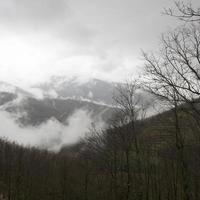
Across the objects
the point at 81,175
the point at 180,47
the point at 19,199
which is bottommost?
the point at 19,199

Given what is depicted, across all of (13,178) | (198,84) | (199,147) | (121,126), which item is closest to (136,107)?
(121,126)

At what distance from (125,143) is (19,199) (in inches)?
1626

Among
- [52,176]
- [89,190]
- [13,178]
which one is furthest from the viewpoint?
[52,176]

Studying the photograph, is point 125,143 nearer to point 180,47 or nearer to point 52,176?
point 180,47

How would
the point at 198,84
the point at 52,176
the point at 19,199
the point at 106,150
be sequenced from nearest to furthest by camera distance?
1. the point at 198,84
2. the point at 106,150
3. the point at 19,199
4. the point at 52,176

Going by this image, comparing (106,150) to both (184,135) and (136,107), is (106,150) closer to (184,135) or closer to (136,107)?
(136,107)

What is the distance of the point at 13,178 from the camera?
72250 mm

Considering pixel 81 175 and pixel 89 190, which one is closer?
pixel 89 190

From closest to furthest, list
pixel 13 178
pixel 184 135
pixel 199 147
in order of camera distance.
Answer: pixel 199 147 → pixel 184 135 → pixel 13 178

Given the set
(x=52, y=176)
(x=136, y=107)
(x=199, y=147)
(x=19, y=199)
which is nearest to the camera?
(x=199, y=147)

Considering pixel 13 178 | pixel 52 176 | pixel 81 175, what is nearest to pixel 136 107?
pixel 81 175

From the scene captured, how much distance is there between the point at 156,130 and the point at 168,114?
1.63 m

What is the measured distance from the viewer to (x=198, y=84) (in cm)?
1116

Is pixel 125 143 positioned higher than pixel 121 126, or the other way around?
pixel 121 126
